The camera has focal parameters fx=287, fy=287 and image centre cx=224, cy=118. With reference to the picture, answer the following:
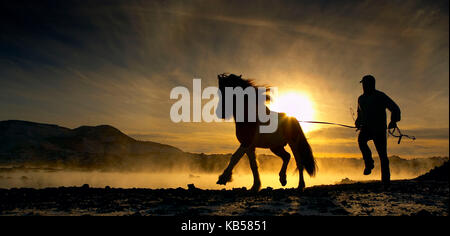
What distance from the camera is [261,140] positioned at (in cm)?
762

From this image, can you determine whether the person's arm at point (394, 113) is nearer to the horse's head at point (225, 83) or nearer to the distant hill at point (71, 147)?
the horse's head at point (225, 83)

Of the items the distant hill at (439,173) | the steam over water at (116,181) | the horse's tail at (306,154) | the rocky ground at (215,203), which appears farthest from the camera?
the steam over water at (116,181)

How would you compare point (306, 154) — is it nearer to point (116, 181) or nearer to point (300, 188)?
point (300, 188)

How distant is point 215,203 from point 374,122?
4.81 meters

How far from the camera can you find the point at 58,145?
118000 mm

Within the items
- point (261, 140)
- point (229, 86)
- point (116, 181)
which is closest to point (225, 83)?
point (229, 86)

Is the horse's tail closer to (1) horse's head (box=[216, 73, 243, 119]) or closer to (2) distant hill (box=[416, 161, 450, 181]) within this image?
(1) horse's head (box=[216, 73, 243, 119])

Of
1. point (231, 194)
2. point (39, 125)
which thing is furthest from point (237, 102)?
point (39, 125)

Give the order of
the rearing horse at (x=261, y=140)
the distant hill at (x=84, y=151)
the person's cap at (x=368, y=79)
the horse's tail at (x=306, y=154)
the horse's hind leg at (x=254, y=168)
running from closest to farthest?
the rearing horse at (x=261, y=140)
the horse's hind leg at (x=254, y=168)
the person's cap at (x=368, y=79)
the horse's tail at (x=306, y=154)
the distant hill at (x=84, y=151)

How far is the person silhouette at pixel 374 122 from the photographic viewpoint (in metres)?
7.47

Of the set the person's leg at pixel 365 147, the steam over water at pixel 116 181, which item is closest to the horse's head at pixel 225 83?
the steam over water at pixel 116 181

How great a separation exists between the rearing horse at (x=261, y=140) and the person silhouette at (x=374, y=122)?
61.6 inches

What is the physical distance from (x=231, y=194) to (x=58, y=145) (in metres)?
131
